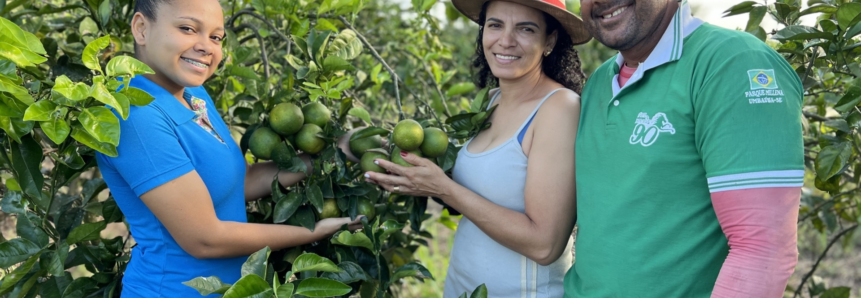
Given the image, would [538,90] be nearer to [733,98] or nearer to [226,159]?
[733,98]

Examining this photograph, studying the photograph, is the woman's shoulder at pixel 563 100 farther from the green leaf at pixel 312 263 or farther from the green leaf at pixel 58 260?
the green leaf at pixel 58 260

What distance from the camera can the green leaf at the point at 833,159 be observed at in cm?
160

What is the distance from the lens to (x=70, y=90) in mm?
1169

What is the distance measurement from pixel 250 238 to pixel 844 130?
1597mm

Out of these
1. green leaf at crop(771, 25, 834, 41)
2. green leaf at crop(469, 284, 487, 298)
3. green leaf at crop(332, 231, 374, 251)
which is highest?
green leaf at crop(771, 25, 834, 41)

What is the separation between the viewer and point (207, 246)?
1460 millimetres

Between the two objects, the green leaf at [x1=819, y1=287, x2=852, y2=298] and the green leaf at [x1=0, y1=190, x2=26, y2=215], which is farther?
the green leaf at [x1=819, y1=287, x2=852, y2=298]

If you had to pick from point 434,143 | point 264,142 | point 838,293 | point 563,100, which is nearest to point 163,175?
point 264,142

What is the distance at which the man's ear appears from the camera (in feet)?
4.85

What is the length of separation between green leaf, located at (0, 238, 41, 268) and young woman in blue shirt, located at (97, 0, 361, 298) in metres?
0.29

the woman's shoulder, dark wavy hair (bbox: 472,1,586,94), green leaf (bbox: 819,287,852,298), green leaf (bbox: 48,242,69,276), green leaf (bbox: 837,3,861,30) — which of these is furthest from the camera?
green leaf (bbox: 819,287,852,298)

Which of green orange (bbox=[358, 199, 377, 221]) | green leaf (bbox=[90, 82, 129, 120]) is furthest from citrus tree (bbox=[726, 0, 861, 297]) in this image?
green leaf (bbox=[90, 82, 129, 120])

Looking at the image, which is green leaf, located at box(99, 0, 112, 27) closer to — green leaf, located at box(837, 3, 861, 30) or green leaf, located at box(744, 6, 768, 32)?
green leaf, located at box(744, 6, 768, 32)

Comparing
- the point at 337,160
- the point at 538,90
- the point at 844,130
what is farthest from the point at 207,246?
the point at 844,130
